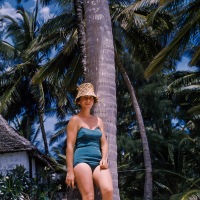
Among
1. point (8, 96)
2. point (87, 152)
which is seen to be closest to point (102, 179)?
point (87, 152)

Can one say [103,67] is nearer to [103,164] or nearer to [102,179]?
[103,164]

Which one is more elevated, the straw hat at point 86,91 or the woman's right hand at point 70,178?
the straw hat at point 86,91

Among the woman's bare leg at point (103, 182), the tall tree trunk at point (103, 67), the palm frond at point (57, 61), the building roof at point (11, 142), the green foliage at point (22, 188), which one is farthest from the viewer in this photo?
the palm frond at point (57, 61)

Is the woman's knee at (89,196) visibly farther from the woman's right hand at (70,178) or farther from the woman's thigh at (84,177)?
the woman's right hand at (70,178)

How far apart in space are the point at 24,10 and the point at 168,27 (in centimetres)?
1130

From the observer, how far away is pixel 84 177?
4.01m

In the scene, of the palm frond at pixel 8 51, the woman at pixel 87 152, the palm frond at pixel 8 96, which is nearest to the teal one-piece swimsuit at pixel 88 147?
the woman at pixel 87 152

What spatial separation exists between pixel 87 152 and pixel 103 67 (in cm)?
119

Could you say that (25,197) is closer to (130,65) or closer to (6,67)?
(130,65)

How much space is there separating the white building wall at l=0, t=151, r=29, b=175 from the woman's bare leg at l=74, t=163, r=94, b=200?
34.9ft

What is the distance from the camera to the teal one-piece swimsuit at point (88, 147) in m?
4.08

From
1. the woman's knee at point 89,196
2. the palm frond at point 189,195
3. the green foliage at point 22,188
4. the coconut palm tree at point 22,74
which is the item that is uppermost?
the coconut palm tree at point 22,74

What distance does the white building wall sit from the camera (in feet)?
47.2

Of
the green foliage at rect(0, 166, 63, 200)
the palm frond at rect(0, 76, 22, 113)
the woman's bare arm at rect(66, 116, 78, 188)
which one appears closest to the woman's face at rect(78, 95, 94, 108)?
the woman's bare arm at rect(66, 116, 78, 188)
